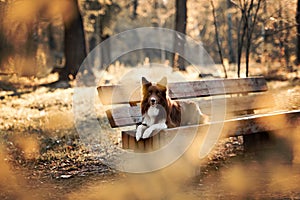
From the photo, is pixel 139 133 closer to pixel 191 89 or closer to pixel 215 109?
pixel 191 89

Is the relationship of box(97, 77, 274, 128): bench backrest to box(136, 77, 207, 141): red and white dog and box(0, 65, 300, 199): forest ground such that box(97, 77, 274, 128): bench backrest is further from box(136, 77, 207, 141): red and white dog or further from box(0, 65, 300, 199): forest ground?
box(0, 65, 300, 199): forest ground

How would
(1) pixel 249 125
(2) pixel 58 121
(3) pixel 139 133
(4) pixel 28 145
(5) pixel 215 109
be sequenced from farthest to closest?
(2) pixel 58 121 → (4) pixel 28 145 → (5) pixel 215 109 → (1) pixel 249 125 → (3) pixel 139 133

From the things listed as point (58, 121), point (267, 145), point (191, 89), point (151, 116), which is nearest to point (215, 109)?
point (191, 89)

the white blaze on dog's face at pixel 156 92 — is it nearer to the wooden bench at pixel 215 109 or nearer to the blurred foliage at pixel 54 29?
the wooden bench at pixel 215 109

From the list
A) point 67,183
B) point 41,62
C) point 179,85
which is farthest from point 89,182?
point 41,62

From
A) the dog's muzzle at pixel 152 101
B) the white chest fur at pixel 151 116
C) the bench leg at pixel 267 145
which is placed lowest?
the bench leg at pixel 267 145

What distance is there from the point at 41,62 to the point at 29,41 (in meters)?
2.18

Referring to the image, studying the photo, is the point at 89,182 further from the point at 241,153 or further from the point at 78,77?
the point at 78,77

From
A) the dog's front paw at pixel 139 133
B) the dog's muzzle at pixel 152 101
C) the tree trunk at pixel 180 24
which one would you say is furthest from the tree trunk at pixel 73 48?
the dog's muzzle at pixel 152 101

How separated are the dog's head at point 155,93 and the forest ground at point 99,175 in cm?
100

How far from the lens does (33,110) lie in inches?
438

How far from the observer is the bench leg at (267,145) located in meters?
6.72

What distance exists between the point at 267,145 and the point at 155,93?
282 centimetres

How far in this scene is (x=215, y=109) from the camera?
724 centimetres
